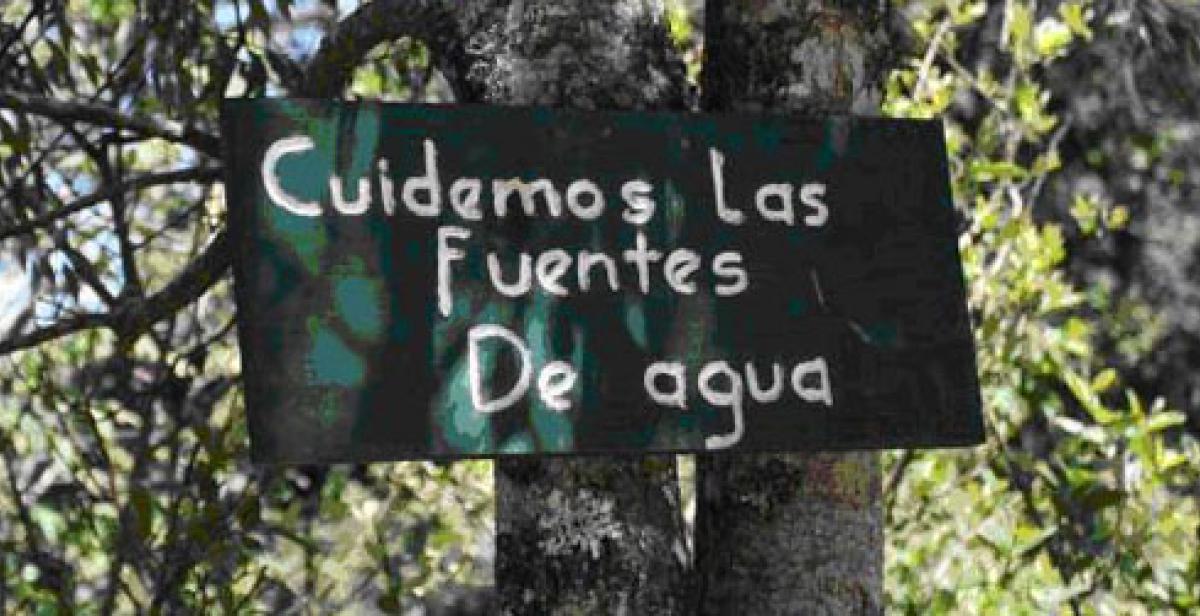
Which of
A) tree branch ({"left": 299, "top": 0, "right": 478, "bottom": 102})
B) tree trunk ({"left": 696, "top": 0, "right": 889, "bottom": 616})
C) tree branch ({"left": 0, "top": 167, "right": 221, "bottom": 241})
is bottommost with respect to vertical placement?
tree trunk ({"left": 696, "top": 0, "right": 889, "bottom": 616})

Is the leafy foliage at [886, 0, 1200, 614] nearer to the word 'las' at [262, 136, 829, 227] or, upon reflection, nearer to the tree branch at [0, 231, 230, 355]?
the tree branch at [0, 231, 230, 355]

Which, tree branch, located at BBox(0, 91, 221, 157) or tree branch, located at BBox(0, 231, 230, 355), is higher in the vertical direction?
tree branch, located at BBox(0, 91, 221, 157)

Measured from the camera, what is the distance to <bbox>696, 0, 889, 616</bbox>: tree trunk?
2.90m

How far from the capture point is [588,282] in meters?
2.77

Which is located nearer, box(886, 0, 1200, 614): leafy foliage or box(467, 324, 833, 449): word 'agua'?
box(467, 324, 833, 449): word 'agua'

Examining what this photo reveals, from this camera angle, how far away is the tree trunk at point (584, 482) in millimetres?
2787

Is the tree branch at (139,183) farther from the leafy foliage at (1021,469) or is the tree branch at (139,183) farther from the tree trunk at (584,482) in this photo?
the leafy foliage at (1021,469)

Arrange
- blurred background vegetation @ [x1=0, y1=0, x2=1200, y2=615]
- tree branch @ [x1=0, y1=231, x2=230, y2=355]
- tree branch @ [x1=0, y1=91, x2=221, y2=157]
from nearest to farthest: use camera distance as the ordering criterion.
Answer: tree branch @ [x1=0, y1=231, x2=230, y2=355] → tree branch @ [x1=0, y1=91, x2=221, y2=157] → blurred background vegetation @ [x1=0, y1=0, x2=1200, y2=615]

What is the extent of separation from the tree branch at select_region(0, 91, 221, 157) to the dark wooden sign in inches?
40.8

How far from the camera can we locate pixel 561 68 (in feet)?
9.66

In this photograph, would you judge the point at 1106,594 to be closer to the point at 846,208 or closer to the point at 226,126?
the point at 846,208

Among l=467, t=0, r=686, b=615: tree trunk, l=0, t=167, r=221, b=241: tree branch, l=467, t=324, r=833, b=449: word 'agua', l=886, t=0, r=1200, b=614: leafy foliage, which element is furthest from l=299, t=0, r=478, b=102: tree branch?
l=886, t=0, r=1200, b=614: leafy foliage

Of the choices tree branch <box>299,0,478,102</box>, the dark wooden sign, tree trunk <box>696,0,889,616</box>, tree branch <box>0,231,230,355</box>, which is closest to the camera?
the dark wooden sign

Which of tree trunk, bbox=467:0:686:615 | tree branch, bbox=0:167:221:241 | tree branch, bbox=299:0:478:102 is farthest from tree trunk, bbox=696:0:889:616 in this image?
tree branch, bbox=0:167:221:241
